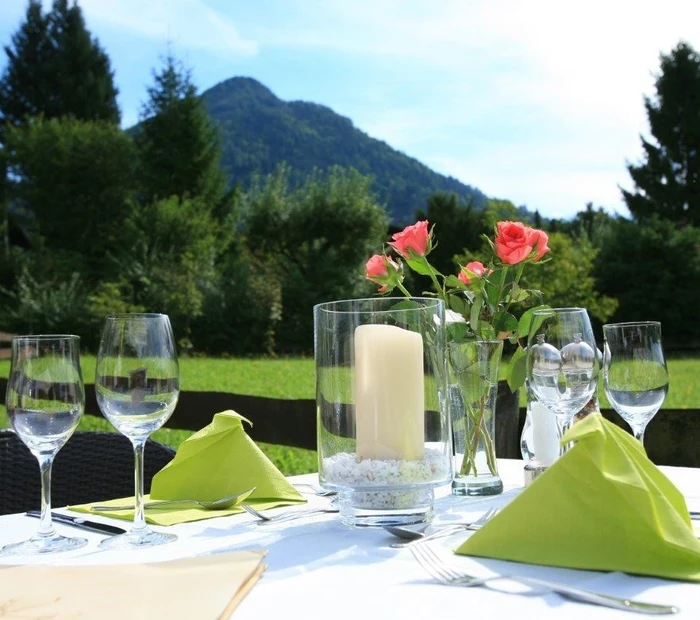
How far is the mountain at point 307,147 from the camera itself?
289 feet

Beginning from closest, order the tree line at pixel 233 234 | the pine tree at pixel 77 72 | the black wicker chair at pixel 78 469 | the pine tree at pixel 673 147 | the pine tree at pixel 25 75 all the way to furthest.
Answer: the black wicker chair at pixel 78 469
the tree line at pixel 233 234
the pine tree at pixel 673 147
the pine tree at pixel 77 72
the pine tree at pixel 25 75

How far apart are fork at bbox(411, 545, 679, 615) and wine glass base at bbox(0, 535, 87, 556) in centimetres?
48

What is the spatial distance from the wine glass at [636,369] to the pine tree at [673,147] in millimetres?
27036

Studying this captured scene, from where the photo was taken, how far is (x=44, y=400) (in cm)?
117

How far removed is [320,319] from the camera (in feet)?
3.99

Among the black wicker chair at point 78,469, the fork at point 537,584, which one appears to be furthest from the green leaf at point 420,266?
the black wicker chair at point 78,469

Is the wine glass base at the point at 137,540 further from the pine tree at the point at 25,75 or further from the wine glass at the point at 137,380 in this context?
the pine tree at the point at 25,75

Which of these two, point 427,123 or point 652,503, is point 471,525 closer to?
point 652,503

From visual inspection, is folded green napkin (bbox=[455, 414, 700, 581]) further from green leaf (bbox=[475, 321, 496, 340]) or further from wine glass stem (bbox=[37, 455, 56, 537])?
wine glass stem (bbox=[37, 455, 56, 537])

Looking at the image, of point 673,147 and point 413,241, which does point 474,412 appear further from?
point 673,147

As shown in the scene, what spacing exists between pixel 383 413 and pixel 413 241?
419mm

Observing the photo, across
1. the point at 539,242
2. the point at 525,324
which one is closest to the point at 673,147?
the point at 539,242

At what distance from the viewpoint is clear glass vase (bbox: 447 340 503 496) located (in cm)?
139

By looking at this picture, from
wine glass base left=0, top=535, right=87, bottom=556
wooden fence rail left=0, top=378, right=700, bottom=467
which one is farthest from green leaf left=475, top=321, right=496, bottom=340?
wooden fence rail left=0, top=378, right=700, bottom=467
